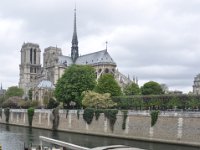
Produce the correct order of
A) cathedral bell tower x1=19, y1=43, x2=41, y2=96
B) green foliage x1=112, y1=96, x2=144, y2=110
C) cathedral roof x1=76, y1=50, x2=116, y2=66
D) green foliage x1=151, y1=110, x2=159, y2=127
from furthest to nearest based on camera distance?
cathedral bell tower x1=19, y1=43, x2=41, y2=96 < cathedral roof x1=76, y1=50, x2=116, y2=66 < green foliage x1=112, y1=96, x2=144, y2=110 < green foliage x1=151, y1=110, x2=159, y2=127

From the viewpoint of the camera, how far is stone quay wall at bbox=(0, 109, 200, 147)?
37.9m

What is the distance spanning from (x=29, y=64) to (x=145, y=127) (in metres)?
104

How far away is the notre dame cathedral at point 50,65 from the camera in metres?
102

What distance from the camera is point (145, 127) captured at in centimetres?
4284

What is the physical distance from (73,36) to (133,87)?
152ft

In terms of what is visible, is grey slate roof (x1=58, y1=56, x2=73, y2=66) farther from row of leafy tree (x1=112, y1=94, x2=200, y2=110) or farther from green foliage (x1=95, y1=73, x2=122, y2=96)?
row of leafy tree (x1=112, y1=94, x2=200, y2=110)

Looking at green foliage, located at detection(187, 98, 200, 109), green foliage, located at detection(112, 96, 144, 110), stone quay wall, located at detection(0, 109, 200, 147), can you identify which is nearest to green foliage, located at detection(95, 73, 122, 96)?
green foliage, located at detection(112, 96, 144, 110)

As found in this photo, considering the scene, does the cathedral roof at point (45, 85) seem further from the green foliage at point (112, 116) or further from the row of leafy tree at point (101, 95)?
the green foliage at point (112, 116)

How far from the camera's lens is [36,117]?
221 ft

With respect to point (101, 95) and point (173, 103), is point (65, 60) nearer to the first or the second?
point (101, 95)

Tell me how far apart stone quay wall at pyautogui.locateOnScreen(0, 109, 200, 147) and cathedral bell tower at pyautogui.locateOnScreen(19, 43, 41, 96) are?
83.1 meters

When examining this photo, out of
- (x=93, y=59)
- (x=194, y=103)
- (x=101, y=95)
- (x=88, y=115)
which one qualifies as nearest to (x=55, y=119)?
(x=101, y=95)

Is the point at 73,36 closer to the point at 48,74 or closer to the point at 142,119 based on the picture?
the point at 48,74

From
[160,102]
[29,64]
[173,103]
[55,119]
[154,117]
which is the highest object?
[29,64]
